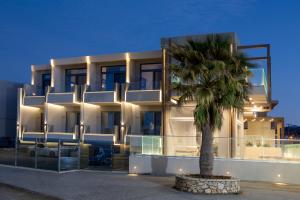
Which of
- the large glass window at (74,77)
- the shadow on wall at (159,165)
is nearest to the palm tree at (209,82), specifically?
the shadow on wall at (159,165)

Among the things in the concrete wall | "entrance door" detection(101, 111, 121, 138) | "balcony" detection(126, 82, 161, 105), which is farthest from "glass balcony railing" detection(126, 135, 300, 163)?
"entrance door" detection(101, 111, 121, 138)

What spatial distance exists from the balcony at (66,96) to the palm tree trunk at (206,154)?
1578cm

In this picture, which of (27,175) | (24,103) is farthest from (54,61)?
(27,175)

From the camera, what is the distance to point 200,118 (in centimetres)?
1448

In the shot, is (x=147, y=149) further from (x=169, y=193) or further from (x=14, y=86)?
(x=14, y=86)

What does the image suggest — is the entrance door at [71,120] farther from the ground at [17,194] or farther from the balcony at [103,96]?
the ground at [17,194]

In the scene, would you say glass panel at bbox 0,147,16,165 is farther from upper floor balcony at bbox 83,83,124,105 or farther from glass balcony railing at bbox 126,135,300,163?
glass balcony railing at bbox 126,135,300,163

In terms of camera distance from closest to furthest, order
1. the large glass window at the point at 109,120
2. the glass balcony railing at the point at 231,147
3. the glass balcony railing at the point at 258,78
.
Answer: the glass balcony railing at the point at 231,147 → the glass balcony railing at the point at 258,78 → the large glass window at the point at 109,120

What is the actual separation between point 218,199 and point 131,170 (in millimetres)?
8064

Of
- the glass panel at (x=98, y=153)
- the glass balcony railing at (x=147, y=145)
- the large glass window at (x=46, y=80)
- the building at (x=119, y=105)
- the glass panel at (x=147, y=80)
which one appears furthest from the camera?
the large glass window at (x=46, y=80)

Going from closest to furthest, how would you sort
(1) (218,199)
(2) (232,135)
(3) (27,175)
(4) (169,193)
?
(1) (218,199) → (4) (169,193) → (3) (27,175) → (2) (232,135)

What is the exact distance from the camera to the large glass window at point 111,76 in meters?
28.9

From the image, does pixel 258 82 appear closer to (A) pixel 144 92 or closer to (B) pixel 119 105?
(A) pixel 144 92

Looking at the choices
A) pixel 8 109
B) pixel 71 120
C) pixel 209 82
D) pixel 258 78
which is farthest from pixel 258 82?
pixel 8 109
